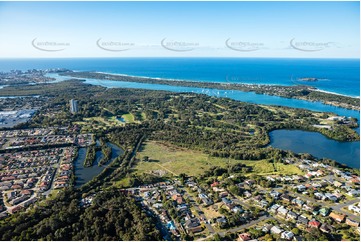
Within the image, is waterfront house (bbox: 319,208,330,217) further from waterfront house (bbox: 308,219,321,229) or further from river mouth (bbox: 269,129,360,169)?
river mouth (bbox: 269,129,360,169)

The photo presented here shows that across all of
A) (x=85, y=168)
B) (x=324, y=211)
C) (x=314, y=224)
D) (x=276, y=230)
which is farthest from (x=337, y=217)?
(x=85, y=168)

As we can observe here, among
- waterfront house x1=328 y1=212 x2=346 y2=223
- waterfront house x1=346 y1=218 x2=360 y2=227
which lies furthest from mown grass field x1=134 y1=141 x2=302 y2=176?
waterfront house x1=346 y1=218 x2=360 y2=227

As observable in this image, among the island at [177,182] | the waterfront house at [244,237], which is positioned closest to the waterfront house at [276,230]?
the island at [177,182]

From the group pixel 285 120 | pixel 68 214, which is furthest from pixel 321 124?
pixel 68 214

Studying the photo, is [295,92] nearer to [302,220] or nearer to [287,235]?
[302,220]

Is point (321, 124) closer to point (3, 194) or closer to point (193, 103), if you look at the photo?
point (193, 103)

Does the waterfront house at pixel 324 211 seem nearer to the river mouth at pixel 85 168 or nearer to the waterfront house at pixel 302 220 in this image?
the waterfront house at pixel 302 220
